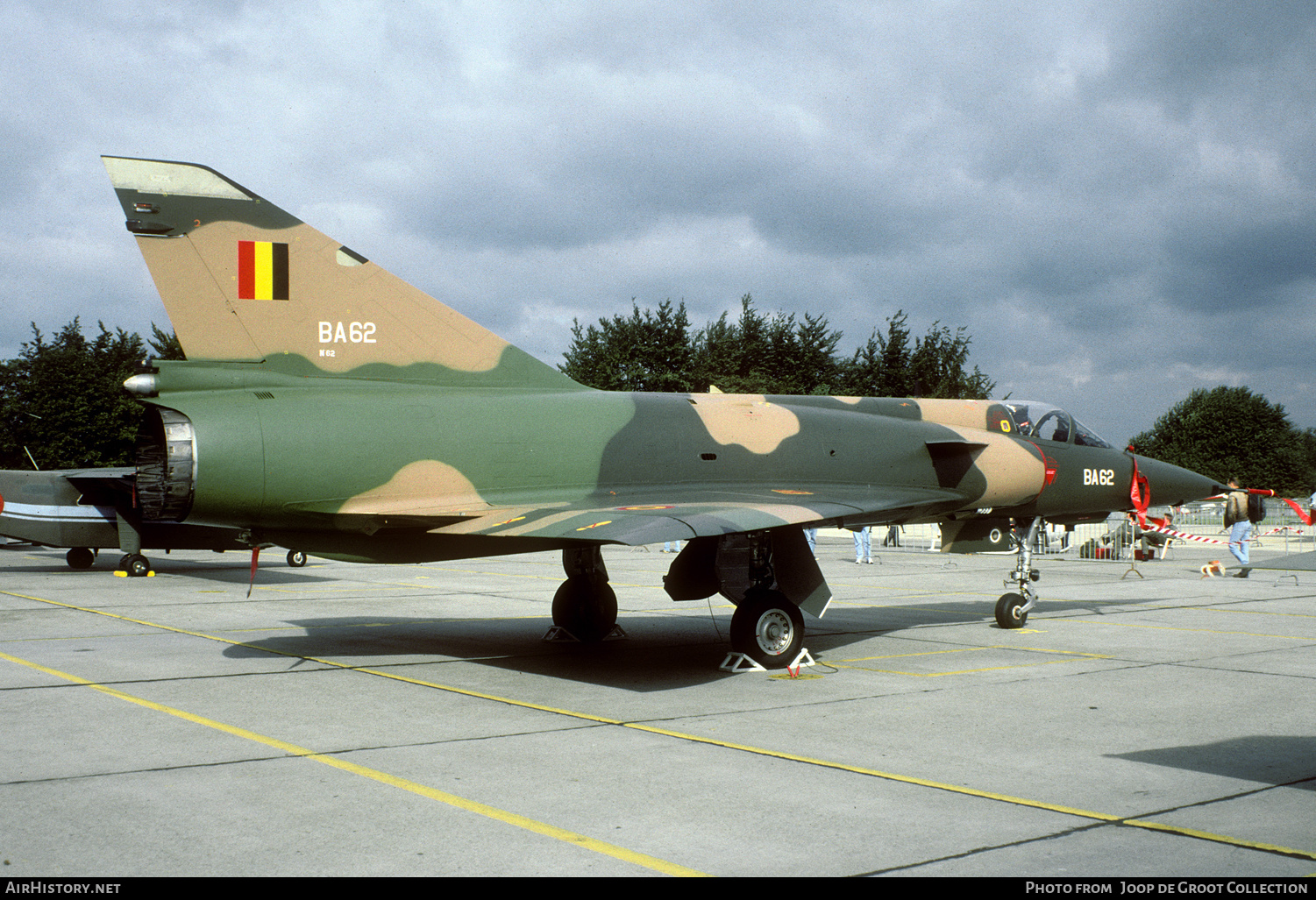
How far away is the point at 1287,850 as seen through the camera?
468 cm

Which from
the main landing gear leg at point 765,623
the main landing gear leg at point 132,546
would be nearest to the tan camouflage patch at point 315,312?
the main landing gear leg at point 765,623

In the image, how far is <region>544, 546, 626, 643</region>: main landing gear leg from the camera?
12.1 metres

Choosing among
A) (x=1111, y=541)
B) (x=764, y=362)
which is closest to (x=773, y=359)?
(x=764, y=362)

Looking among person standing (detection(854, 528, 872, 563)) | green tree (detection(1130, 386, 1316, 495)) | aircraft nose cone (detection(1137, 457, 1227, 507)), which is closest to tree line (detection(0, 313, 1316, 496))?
person standing (detection(854, 528, 872, 563))

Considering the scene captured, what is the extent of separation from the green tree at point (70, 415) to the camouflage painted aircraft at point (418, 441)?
4041cm

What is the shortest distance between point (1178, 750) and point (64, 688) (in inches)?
351

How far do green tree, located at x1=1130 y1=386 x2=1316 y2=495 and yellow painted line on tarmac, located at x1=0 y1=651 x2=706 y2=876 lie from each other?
8139 centimetres

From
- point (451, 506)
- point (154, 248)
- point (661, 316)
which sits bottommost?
point (451, 506)

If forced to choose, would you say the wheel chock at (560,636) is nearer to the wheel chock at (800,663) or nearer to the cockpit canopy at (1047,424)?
the wheel chock at (800,663)

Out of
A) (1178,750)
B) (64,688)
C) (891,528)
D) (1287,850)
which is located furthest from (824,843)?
(891,528)

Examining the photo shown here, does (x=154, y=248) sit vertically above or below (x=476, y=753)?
above

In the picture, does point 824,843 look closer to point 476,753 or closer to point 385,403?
point 476,753

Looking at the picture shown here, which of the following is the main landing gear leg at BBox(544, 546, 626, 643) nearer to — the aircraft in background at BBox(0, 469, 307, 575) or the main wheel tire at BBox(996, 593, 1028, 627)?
the main wheel tire at BBox(996, 593, 1028, 627)

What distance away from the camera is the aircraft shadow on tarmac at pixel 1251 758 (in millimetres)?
6109
